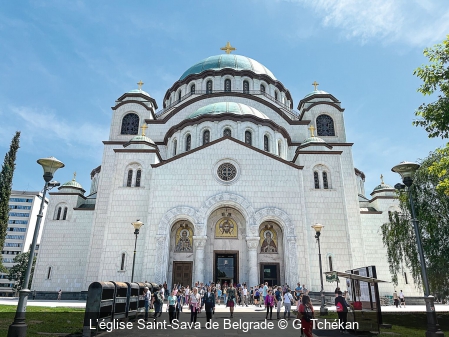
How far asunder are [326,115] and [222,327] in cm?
2581

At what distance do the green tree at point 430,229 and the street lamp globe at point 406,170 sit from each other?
2592mm

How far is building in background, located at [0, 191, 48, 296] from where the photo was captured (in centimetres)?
7812

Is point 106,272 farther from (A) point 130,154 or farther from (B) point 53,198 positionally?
(B) point 53,198

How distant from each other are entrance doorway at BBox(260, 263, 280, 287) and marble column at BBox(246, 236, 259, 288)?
1414 mm

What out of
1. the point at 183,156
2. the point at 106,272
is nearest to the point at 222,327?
the point at 106,272

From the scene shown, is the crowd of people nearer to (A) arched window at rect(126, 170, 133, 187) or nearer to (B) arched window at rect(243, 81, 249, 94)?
(A) arched window at rect(126, 170, 133, 187)

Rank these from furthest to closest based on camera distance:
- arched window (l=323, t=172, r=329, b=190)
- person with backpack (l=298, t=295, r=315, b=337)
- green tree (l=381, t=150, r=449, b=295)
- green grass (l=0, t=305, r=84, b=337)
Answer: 1. arched window (l=323, t=172, r=329, b=190)
2. green tree (l=381, t=150, r=449, b=295)
3. green grass (l=0, t=305, r=84, b=337)
4. person with backpack (l=298, t=295, r=315, b=337)

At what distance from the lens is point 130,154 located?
25031 mm

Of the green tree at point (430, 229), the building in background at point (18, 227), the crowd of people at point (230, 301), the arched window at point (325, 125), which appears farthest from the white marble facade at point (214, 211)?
the building in background at point (18, 227)

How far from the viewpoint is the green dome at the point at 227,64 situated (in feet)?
123

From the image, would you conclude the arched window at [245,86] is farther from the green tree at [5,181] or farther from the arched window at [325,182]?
the green tree at [5,181]

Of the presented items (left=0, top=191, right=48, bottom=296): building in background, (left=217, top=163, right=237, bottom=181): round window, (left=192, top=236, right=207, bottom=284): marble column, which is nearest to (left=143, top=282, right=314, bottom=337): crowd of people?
(left=192, top=236, right=207, bottom=284): marble column

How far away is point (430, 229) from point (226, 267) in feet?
42.8

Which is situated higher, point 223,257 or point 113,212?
point 113,212
